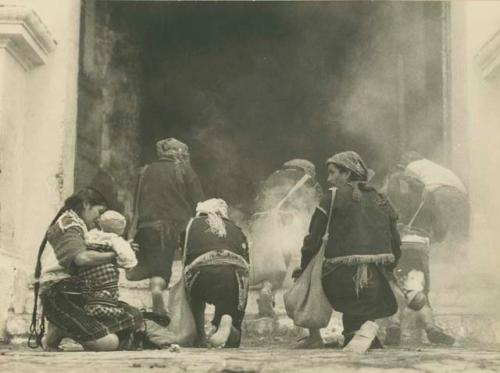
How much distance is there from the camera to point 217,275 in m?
8.76

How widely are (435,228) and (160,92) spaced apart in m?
3.71

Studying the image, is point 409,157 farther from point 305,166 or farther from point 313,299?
point 313,299

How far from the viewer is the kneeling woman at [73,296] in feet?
26.3

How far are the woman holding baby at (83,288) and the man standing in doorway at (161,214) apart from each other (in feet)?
5.46

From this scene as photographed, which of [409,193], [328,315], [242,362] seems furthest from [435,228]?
[242,362]

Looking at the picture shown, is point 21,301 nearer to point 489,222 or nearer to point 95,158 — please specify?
point 95,158

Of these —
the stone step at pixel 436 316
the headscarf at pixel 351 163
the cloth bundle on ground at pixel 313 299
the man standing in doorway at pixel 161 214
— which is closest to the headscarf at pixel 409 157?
the stone step at pixel 436 316

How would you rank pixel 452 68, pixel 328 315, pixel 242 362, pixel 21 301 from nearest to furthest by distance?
pixel 242 362, pixel 328 315, pixel 21 301, pixel 452 68

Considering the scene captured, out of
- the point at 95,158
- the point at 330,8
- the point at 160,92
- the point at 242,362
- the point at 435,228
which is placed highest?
the point at 330,8

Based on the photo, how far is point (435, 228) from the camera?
10.5m

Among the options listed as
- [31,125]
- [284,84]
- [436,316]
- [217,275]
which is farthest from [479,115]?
[31,125]

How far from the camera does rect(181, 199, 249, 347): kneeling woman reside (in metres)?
8.76

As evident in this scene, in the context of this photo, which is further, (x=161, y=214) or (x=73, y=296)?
(x=161, y=214)

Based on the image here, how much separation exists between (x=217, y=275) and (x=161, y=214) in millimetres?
1555
